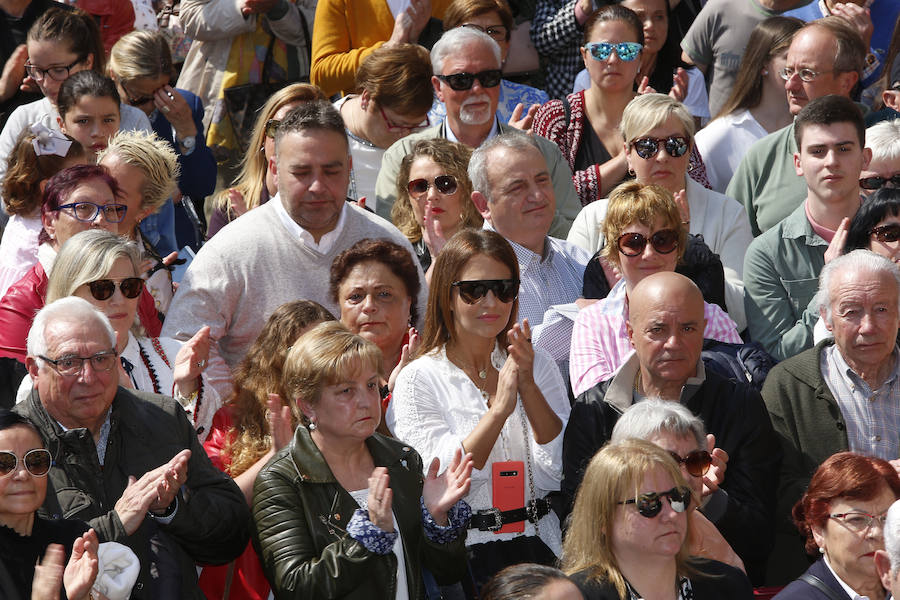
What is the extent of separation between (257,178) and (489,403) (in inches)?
101

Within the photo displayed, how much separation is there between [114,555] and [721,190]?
4787mm

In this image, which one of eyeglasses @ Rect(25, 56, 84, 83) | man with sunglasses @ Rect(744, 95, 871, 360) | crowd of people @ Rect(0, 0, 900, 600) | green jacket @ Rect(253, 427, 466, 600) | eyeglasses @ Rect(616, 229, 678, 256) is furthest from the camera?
eyeglasses @ Rect(25, 56, 84, 83)

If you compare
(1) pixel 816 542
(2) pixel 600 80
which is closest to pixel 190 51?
(2) pixel 600 80

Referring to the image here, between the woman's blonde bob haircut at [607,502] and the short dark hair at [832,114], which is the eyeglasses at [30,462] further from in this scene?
the short dark hair at [832,114]

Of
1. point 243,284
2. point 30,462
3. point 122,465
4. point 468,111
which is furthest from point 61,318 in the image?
point 468,111

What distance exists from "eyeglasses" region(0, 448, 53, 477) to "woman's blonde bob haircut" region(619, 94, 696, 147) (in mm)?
3716

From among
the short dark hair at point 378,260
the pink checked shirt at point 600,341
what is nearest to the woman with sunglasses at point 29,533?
the short dark hair at point 378,260

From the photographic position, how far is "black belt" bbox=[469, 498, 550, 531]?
5203mm

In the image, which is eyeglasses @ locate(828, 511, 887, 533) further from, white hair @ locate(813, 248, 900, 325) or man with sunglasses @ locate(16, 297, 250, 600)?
man with sunglasses @ locate(16, 297, 250, 600)

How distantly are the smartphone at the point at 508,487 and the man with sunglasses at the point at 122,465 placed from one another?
3.18ft

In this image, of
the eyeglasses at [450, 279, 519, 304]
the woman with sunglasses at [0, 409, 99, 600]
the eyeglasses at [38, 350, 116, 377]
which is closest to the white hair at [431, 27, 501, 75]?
the eyeglasses at [450, 279, 519, 304]

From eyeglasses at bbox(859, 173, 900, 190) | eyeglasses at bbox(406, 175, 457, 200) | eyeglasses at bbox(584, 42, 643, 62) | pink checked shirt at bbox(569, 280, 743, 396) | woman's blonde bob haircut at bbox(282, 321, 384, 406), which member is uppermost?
eyeglasses at bbox(584, 42, 643, 62)

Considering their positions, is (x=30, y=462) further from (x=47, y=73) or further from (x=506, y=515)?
(x=47, y=73)

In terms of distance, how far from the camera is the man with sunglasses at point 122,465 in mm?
4602
